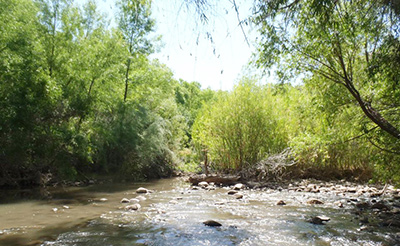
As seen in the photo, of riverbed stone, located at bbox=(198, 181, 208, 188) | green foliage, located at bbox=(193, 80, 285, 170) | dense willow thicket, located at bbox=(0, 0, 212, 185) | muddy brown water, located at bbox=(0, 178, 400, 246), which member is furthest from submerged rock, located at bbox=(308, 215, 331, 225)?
green foliage, located at bbox=(193, 80, 285, 170)

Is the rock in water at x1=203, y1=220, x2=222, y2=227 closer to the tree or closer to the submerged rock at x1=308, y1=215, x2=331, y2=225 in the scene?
the submerged rock at x1=308, y1=215, x2=331, y2=225

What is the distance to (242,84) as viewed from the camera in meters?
15.1

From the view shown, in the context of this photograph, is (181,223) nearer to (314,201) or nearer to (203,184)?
(314,201)

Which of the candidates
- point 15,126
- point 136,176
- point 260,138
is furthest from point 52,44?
point 260,138

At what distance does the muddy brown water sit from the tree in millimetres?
2404

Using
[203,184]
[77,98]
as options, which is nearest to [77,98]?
[77,98]

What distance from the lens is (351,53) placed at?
23.9 feet

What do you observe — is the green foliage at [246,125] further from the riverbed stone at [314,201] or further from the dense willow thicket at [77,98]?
the riverbed stone at [314,201]

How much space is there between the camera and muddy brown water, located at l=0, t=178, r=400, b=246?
4.97m

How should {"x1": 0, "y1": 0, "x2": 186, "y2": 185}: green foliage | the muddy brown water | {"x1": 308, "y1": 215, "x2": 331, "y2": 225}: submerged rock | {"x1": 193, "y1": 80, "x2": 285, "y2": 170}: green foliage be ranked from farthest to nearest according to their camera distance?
{"x1": 193, "y1": 80, "x2": 285, "y2": 170}: green foliage, {"x1": 0, "y1": 0, "x2": 186, "y2": 185}: green foliage, {"x1": 308, "y1": 215, "x2": 331, "y2": 225}: submerged rock, the muddy brown water

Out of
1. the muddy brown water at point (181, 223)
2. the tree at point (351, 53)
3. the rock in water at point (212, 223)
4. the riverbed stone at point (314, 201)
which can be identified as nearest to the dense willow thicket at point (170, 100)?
the tree at point (351, 53)

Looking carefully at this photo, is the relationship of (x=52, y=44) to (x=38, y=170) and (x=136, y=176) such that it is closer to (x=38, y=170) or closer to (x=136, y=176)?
(x=38, y=170)

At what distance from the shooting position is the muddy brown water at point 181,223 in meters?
4.97

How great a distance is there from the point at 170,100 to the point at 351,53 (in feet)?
49.1
